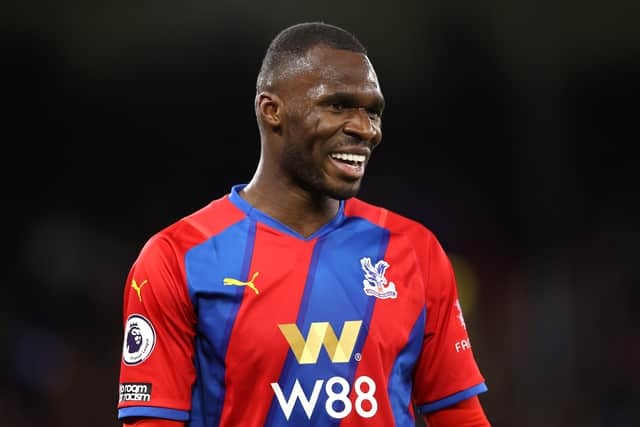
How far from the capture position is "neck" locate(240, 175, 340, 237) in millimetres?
2564

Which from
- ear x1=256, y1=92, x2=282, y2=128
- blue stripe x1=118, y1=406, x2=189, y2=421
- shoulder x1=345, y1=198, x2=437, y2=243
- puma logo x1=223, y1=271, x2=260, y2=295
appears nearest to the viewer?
blue stripe x1=118, y1=406, x2=189, y2=421

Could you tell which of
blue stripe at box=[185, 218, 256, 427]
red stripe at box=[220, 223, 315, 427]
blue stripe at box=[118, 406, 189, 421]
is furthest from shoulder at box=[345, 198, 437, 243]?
blue stripe at box=[118, 406, 189, 421]

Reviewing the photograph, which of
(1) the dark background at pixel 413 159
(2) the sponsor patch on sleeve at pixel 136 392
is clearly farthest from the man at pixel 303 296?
(1) the dark background at pixel 413 159

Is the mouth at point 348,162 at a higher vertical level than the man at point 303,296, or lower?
higher

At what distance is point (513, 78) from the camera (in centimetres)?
816

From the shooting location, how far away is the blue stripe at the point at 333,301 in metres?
2.32

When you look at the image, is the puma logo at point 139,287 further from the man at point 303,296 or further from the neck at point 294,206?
the neck at point 294,206

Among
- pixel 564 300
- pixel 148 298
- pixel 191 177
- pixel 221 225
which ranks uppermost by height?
pixel 221 225

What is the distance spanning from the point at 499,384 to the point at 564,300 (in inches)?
36.5

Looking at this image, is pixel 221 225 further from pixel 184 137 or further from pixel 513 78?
pixel 513 78

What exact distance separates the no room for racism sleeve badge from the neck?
18.6 inches

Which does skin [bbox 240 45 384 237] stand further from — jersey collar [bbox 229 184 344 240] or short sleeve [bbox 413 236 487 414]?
short sleeve [bbox 413 236 487 414]

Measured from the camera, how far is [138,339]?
7.71 ft

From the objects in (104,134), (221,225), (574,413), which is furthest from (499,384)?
(221,225)
